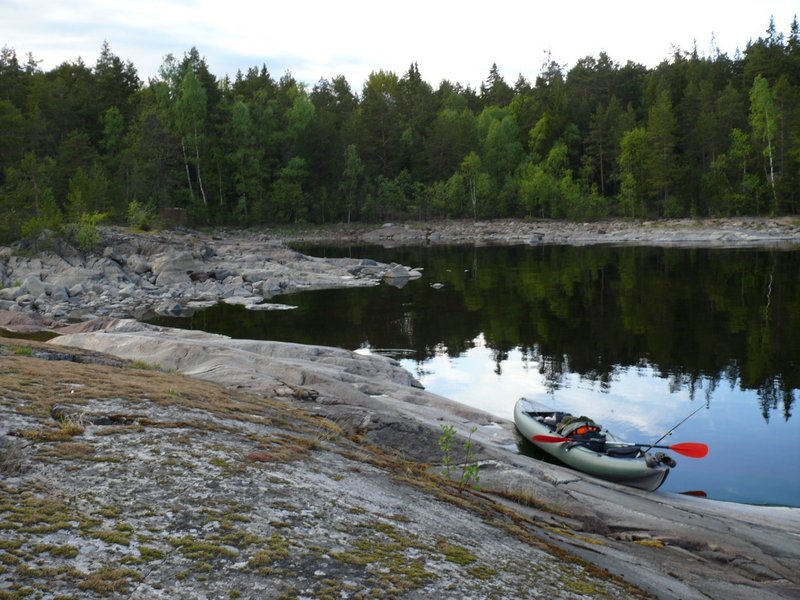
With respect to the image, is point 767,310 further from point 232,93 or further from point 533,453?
point 232,93

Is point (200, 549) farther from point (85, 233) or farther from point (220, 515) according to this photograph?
point (85, 233)

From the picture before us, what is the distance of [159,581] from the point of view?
6.34 metres

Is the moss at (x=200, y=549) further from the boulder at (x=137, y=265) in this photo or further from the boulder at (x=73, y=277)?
the boulder at (x=137, y=265)

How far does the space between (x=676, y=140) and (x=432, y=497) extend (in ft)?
352

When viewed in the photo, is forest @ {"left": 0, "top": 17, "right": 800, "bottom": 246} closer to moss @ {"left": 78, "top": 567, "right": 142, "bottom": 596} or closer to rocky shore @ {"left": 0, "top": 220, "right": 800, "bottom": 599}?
rocky shore @ {"left": 0, "top": 220, "right": 800, "bottom": 599}

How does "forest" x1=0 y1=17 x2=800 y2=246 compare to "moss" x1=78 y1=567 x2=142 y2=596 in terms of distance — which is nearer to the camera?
"moss" x1=78 y1=567 x2=142 y2=596

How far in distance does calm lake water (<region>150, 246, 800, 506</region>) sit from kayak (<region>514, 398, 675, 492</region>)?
3.15 feet

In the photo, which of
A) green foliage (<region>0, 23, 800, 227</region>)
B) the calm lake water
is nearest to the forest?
green foliage (<region>0, 23, 800, 227</region>)

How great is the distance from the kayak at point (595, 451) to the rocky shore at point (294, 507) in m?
0.59

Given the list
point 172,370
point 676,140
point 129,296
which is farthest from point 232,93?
point 172,370

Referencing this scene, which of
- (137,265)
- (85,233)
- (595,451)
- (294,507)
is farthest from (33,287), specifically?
(294,507)

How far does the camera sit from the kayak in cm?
1722

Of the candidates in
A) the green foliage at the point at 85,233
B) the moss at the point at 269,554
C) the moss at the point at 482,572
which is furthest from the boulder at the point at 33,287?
the moss at the point at 482,572

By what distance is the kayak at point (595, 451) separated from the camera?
17.2m
